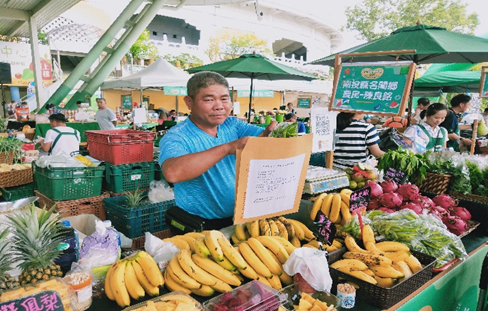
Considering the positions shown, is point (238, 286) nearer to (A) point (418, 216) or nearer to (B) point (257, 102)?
(A) point (418, 216)

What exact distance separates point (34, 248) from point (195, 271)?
2.77ft

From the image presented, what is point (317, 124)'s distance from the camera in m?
3.17

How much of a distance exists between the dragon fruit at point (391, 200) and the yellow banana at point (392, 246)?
0.63 meters

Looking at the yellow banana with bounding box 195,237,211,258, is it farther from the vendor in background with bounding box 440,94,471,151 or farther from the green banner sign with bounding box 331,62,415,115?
the vendor in background with bounding box 440,94,471,151

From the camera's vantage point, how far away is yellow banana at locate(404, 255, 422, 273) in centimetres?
194

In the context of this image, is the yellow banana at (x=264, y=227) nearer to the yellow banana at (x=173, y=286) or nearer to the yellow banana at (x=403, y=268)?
the yellow banana at (x=173, y=286)

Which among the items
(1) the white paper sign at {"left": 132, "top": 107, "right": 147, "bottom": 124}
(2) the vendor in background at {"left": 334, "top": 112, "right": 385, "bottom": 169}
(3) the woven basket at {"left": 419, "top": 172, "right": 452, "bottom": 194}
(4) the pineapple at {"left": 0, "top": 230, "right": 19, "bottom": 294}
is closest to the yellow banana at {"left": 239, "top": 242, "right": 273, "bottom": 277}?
(4) the pineapple at {"left": 0, "top": 230, "right": 19, "bottom": 294}

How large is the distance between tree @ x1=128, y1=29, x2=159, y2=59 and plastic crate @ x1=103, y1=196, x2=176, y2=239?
2029 cm

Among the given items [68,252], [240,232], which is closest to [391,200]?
[240,232]

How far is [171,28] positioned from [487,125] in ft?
104

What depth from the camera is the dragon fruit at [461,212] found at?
2.80 metres

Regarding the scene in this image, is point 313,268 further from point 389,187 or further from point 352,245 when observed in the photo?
point 389,187

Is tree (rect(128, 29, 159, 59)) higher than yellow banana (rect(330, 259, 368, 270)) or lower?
higher

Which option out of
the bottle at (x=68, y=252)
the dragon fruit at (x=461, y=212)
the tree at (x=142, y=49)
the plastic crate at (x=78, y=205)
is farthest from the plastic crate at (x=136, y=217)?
the tree at (x=142, y=49)
